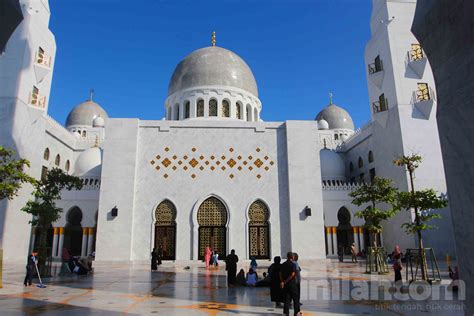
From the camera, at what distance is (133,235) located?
16.5m

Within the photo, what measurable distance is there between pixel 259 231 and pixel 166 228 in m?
4.46

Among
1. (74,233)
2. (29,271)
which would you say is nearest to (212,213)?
Answer: (29,271)

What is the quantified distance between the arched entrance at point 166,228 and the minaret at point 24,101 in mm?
7525

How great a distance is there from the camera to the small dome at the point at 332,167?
28.9 m

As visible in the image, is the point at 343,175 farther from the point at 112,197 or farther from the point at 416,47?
the point at 112,197

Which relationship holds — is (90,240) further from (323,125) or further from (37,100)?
(323,125)

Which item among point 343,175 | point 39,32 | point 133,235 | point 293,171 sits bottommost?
point 133,235

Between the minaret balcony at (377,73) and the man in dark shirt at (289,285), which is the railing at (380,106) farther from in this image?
the man in dark shirt at (289,285)

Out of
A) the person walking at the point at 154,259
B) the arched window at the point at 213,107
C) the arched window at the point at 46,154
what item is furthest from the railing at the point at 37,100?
the person walking at the point at 154,259

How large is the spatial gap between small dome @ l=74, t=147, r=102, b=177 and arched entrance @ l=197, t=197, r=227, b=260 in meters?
13.4

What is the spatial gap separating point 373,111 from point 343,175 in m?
7.61

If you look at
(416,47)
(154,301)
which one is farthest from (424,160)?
(154,301)

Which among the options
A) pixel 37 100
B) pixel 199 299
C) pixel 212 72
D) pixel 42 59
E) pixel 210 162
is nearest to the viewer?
pixel 199 299

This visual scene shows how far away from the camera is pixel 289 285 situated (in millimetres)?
5492
